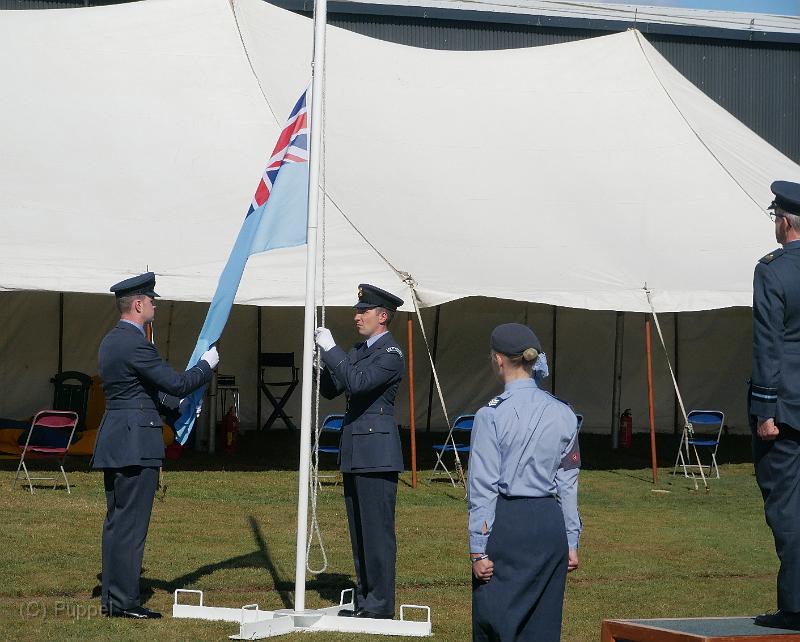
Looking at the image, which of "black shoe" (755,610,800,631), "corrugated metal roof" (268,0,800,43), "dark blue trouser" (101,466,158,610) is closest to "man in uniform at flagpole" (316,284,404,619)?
"dark blue trouser" (101,466,158,610)

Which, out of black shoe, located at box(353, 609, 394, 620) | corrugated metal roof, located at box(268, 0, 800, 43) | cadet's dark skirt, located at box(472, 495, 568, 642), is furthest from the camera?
corrugated metal roof, located at box(268, 0, 800, 43)

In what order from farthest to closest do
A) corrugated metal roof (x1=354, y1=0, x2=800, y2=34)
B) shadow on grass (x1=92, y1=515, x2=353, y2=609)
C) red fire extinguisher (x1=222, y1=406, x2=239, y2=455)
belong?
corrugated metal roof (x1=354, y1=0, x2=800, y2=34) → red fire extinguisher (x1=222, y1=406, x2=239, y2=455) → shadow on grass (x1=92, y1=515, x2=353, y2=609)

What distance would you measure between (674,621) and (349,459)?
2.06 m

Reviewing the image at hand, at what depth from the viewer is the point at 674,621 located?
4.72 meters

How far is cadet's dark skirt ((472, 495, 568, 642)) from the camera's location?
4.11m

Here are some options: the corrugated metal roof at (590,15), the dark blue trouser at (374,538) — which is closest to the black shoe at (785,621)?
the dark blue trouser at (374,538)

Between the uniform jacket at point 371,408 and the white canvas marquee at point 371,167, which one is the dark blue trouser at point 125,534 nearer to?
the uniform jacket at point 371,408

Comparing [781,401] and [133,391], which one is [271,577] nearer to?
[133,391]

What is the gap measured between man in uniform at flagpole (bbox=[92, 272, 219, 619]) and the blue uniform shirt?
2492 millimetres

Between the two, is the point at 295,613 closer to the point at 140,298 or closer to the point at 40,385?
the point at 140,298

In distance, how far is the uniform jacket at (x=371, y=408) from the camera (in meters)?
6.22

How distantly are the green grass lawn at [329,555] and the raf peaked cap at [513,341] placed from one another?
228 cm

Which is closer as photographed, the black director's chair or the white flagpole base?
the white flagpole base

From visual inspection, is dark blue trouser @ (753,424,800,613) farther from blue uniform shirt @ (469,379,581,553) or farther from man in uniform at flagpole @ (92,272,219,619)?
man in uniform at flagpole @ (92,272,219,619)
